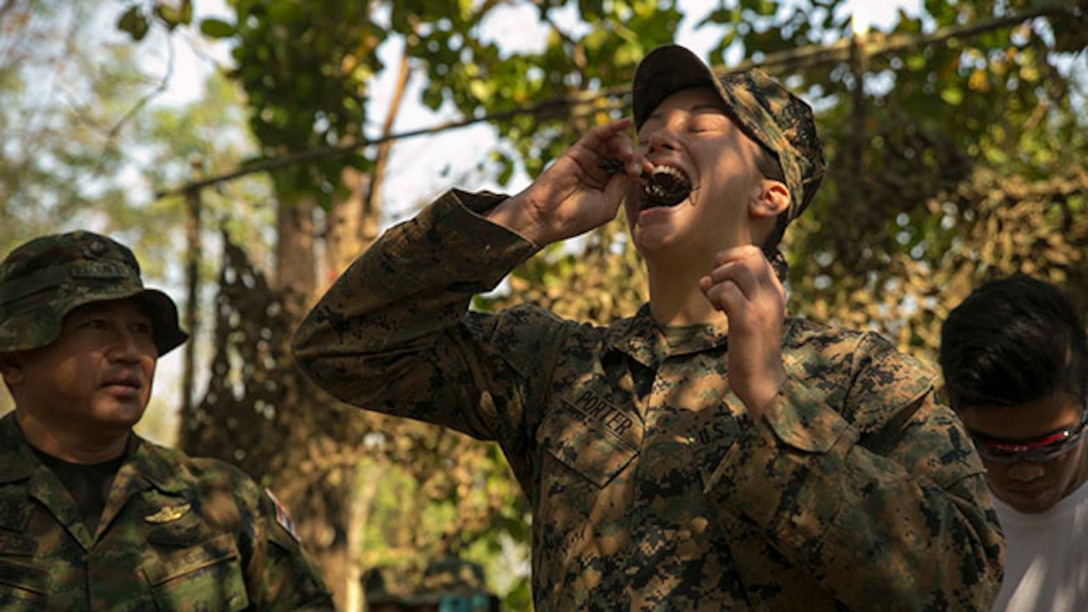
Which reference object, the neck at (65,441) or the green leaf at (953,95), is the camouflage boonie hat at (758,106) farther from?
the green leaf at (953,95)

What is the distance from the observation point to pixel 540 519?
2.45 meters

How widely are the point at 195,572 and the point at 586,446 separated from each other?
1698 mm

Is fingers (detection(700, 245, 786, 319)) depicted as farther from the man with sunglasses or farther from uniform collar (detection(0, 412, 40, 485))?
uniform collar (detection(0, 412, 40, 485))

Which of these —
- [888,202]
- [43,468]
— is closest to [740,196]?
[43,468]

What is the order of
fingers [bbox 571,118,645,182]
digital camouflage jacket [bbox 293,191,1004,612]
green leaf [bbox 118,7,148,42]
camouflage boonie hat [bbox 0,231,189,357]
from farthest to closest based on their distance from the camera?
1. green leaf [bbox 118,7,148,42]
2. camouflage boonie hat [bbox 0,231,189,357]
3. fingers [bbox 571,118,645,182]
4. digital camouflage jacket [bbox 293,191,1004,612]

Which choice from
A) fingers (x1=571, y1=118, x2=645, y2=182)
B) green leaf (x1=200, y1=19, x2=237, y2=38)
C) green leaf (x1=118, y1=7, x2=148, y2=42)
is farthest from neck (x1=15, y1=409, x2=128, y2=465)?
green leaf (x1=200, y1=19, x2=237, y2=38)

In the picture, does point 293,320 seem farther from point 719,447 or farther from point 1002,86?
point 719,447

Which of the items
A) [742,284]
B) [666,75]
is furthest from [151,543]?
Answer: [742,284]

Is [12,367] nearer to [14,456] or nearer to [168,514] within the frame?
[14,456]

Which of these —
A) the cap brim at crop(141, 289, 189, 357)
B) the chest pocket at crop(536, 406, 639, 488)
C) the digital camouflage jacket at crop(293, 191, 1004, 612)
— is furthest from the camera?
the cap brim at crop(141, 289, 189, 357)

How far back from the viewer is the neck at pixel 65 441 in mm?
3824

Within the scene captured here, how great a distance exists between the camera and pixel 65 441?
151 inches

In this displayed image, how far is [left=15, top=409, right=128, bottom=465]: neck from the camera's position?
3.82 m

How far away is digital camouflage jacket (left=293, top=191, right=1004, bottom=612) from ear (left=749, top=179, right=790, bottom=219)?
21 cm
